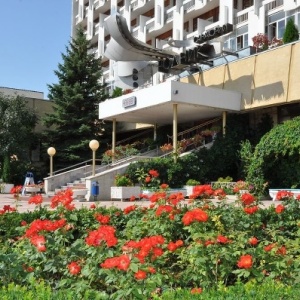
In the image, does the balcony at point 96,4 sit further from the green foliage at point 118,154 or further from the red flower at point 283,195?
the red flower at point 283,195

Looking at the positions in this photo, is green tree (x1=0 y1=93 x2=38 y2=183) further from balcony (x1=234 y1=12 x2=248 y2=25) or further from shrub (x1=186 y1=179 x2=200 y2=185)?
balcony (x1=234 y1=12 x2=248 y2=25)

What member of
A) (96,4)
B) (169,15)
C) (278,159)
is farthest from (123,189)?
(96,4)

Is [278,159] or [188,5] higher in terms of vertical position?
[188,5]

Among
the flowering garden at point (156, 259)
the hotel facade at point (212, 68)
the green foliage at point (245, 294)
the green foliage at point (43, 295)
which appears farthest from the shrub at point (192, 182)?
the green foliage at point (43, 295)

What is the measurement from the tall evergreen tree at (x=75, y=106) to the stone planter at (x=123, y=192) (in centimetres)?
959

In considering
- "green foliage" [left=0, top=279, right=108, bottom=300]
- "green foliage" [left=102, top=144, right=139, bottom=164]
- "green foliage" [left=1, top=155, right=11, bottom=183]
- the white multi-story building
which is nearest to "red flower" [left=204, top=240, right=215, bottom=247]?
"green foliage" [left=0, top=279, right=108, bottom=300]

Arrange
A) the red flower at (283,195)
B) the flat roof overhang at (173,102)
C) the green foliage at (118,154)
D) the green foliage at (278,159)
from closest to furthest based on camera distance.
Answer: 1. the red flower at (283,195)
2. the green foliage at (278,159)
3. the flat roof overhang at (173,102)
4. the green foliage at (118,154)

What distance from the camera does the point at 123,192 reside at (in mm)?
18312

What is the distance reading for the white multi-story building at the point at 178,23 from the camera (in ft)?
85.4

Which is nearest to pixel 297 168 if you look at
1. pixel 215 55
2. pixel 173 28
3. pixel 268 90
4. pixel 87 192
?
pixel 268 90

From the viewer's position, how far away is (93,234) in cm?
335

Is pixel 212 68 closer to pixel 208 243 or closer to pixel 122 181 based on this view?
pixel 122 181

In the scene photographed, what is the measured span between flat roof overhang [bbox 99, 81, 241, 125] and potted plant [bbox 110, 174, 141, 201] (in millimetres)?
3867

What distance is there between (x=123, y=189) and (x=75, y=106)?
39.4 ft
